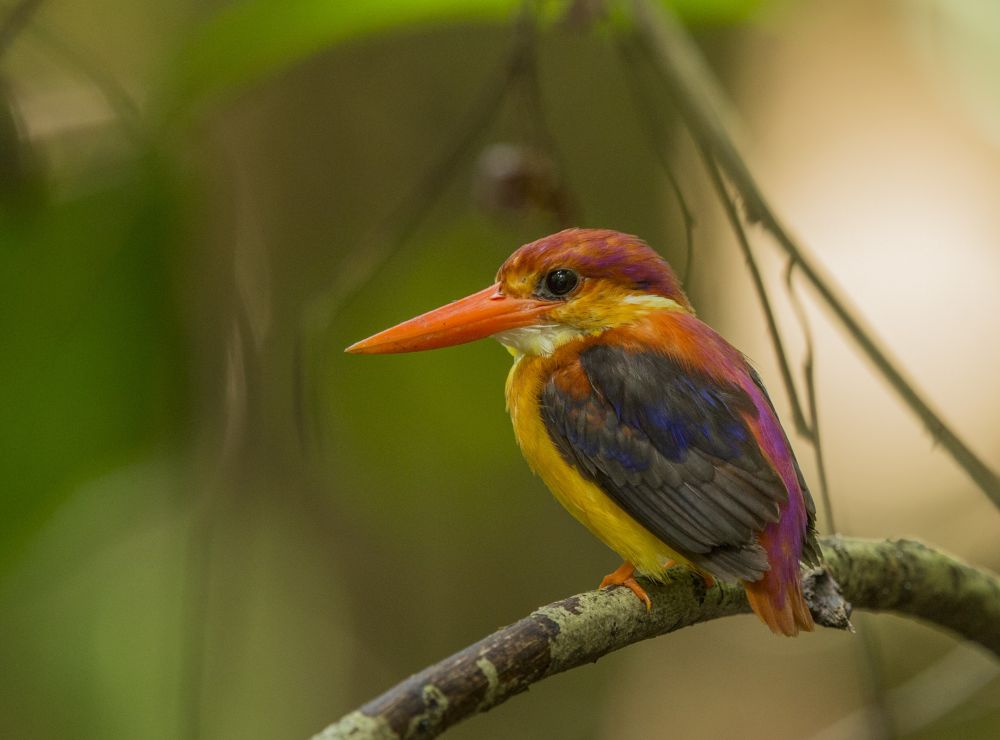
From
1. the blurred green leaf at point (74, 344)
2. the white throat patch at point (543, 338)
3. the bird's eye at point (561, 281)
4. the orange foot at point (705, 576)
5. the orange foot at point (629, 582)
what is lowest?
the orange foot at point (705, 576)

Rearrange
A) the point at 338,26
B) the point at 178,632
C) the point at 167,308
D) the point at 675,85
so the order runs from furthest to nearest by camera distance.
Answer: the point at 178,632, the point at 167,308, the point at 338,26, the point at 675,85

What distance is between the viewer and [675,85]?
1597 millimetres

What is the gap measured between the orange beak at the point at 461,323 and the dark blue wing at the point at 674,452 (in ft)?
0.40

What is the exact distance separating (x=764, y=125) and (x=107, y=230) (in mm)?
3016

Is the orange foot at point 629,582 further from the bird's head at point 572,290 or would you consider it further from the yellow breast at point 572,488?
the bird's head at point 572,290

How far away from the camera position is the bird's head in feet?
5.99

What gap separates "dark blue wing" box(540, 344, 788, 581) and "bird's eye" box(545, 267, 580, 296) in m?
0.12

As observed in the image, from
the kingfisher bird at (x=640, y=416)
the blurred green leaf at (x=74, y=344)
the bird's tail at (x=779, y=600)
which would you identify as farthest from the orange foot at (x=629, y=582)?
the blurred green leaf at (x=74, y=344)

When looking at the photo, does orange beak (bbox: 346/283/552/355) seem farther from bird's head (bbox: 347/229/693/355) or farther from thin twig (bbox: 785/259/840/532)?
thin twig (bbox: 785/259/840/532)

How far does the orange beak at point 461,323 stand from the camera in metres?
1.62

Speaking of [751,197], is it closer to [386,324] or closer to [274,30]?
[274,30]

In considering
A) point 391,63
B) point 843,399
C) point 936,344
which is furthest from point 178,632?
point 936,344

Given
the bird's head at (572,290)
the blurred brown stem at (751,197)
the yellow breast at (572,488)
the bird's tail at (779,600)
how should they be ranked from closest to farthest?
the blurred brown stem at (751,197) < the bird's tail at (779,600) < the yellow breast at (572,488) < the bird's head at (572,290)

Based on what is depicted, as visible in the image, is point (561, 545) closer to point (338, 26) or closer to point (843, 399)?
point (843, 399)
